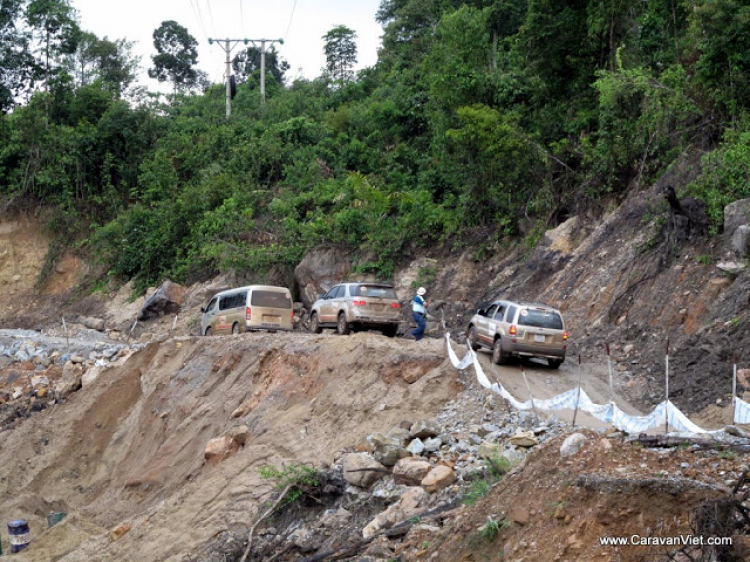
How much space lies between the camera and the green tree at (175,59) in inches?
3024

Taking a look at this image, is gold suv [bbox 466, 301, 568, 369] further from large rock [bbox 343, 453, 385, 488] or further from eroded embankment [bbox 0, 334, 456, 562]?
large rock [bbox 343, 453, 385, 488]

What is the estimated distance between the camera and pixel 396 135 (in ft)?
150

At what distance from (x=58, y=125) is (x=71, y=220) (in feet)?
24.3

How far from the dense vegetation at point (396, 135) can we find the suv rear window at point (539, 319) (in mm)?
5907

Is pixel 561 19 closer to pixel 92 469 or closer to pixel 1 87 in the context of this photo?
pixel 92 469

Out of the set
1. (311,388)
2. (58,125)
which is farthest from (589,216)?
(58,125)

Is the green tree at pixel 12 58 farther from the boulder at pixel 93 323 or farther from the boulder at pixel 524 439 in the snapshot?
the boulder at pixel 524 439

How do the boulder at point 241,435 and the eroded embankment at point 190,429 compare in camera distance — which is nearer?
the eroded embankment at point 190,429

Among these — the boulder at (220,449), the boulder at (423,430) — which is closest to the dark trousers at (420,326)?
the boulder at (220,449)

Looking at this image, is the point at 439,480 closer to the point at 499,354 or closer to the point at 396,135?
the point at 499,354

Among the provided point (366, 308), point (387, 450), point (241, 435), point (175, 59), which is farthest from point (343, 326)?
point (175, 59)

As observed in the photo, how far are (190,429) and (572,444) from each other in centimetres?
1275

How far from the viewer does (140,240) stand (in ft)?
146

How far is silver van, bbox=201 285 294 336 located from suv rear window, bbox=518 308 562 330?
9.41 m
